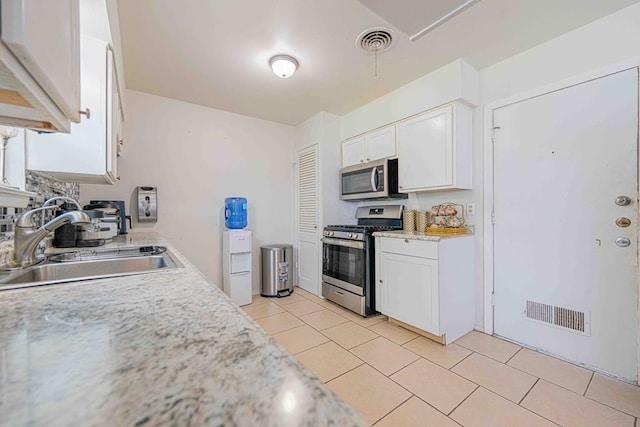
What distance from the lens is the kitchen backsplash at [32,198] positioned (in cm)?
117

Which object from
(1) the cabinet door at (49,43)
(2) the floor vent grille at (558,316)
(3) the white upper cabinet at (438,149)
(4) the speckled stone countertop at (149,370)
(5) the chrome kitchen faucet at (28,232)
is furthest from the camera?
(3) the white upper cabinet at (438,149)

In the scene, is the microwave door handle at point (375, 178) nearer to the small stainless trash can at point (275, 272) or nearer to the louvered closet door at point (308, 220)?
the louvered closet door at point (308, 220)

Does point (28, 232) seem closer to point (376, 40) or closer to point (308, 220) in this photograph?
point (376, 40)

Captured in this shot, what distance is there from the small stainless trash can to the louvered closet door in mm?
271

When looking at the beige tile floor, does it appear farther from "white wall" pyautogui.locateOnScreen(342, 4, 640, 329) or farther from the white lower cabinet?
"white wall" pyautogui.locateOnScreen(342, 4, 640, 329)

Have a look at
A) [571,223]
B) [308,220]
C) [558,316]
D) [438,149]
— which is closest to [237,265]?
[308,220]

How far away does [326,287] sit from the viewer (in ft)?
10.8

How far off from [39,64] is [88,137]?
4.15ft

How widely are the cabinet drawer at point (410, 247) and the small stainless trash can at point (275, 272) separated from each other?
4.63ft

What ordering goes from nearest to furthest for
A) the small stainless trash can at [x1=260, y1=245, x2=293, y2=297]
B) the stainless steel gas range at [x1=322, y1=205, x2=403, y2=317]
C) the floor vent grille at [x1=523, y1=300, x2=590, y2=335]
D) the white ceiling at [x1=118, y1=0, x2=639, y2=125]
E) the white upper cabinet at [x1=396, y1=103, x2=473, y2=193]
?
the white ceiling at [x1=118, y1=0, x2=639, y2=125] < the floor vent grille at [x1=523, y1=300, x2=590, y2=335] < the white upper cabinet at [x1=396, y1=103, x2=473, y2=193] < the stainless steel gas range at [x1=322, y1=205, x2=403, y2=317] < the small stainless trash can at [x1=260, y1=245, x2=293, y2=297]

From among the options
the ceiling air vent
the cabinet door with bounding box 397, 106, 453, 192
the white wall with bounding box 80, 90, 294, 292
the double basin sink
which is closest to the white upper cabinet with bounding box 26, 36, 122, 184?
the double basin sink

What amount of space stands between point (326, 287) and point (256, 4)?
278 cm

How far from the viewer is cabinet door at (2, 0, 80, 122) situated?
0.42 meters

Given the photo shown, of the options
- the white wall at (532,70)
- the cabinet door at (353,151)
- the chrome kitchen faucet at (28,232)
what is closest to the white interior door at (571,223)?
the white wall at (532,70)
